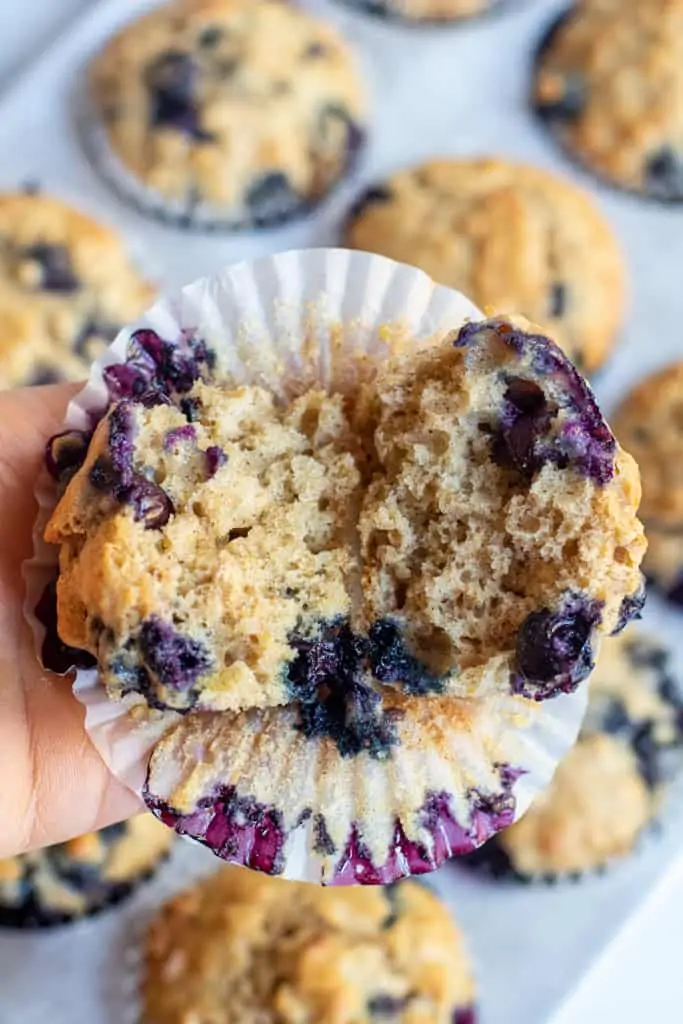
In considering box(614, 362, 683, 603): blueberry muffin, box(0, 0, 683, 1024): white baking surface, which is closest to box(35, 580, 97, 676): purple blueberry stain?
box(0, 0, 683, 1024): white baking surface

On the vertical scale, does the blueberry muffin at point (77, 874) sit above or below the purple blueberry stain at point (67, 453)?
below

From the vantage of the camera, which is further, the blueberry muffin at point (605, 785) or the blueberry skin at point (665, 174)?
the blueberry skin at point (665, 174)

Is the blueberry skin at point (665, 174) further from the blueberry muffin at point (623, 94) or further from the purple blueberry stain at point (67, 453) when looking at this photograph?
the purple blueberry stain at point (67, 453)

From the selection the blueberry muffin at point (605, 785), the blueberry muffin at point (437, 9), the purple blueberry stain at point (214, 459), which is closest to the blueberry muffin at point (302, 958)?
the blueberry muffin at point (605, 785)

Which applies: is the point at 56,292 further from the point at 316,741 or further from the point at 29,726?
the point at 316,741

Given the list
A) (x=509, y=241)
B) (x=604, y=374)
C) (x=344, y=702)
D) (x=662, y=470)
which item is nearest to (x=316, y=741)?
(x=344, y=702)
